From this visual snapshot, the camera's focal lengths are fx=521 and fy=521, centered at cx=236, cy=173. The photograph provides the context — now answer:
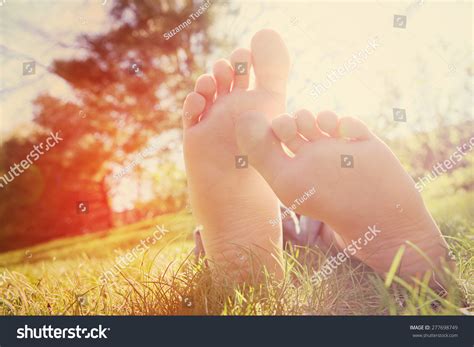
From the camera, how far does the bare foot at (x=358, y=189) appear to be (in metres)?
1.09

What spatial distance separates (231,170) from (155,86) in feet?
2.60

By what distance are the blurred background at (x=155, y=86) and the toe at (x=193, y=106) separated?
0.74 feet

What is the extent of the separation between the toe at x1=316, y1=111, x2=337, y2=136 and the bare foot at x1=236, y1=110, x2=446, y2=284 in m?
0.02

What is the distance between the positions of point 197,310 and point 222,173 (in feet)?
1.07

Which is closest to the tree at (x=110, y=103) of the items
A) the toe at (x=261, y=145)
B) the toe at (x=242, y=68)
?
the toe at (x=242, y=68)

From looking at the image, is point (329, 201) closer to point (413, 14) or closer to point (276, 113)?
point (276, 113)

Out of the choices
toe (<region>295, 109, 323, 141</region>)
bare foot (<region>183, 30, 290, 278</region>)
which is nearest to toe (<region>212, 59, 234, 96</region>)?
bare foot (<region>183, 30, 290, 278</region>)

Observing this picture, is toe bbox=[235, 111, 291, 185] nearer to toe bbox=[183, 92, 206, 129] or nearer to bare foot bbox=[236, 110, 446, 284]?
bare foot bbox=[236, 110, 446, 284]

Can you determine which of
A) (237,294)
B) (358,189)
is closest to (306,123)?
(358,189)

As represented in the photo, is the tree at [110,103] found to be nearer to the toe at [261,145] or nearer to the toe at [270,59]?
the toe at [270,59]

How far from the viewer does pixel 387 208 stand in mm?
1090

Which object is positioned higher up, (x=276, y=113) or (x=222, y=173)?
(x=276, y=113)

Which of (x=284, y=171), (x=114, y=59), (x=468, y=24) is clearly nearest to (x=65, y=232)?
(x=114, y=59)

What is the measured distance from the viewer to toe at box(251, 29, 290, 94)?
1250mm
